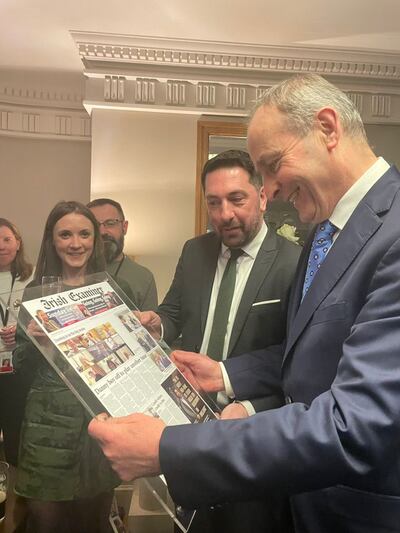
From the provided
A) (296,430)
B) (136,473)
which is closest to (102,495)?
(136,473)

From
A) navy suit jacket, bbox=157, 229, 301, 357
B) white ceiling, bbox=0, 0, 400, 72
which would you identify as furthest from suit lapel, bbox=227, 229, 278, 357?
white ceiling, bbox=0, 0, 400, 72

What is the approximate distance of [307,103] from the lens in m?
0.78

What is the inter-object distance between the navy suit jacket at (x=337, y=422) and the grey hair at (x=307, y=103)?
115 mm

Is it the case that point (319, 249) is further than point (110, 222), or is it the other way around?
point (110, 222)

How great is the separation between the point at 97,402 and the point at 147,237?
947 millimetres

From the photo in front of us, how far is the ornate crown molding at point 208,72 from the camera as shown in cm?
165

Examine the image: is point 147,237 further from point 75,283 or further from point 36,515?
point 36,515

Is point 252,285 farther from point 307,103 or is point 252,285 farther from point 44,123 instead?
point 44,123

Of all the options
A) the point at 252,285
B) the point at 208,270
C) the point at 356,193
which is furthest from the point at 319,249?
the point at 208,270

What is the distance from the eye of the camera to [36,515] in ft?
4.36

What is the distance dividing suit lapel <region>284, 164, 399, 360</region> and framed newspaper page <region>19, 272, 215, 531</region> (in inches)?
11.4

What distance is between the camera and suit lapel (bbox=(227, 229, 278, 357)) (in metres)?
1.26

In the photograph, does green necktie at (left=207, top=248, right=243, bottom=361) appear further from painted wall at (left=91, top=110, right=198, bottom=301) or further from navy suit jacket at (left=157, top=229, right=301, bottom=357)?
painted wall at (left=91, top=110, right=198, bottom=301)

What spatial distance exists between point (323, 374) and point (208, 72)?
4.32ft
